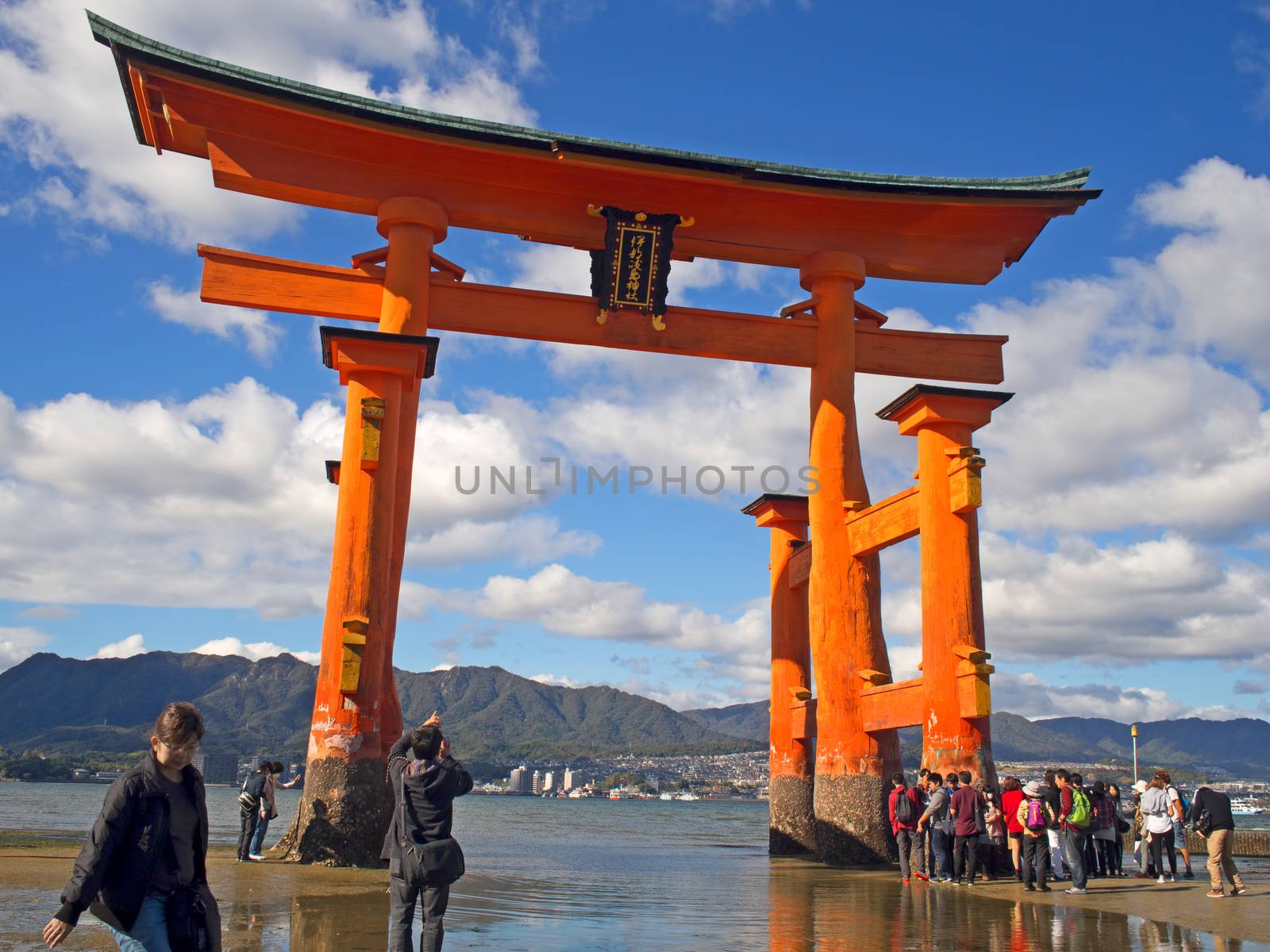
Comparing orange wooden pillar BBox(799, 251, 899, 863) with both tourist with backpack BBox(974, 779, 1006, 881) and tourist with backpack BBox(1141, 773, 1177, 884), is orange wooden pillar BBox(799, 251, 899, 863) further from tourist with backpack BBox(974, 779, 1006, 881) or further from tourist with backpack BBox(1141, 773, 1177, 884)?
tourist with backpack BBox(1141, 773, 1177, 884)

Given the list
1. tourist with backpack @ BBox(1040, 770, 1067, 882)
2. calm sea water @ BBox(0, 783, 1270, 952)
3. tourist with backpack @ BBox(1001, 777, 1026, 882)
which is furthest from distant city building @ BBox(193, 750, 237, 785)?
tourist with backpack @ BBox(1040, 770, 1067, 882)

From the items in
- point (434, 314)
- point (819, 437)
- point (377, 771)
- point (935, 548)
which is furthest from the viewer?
point (819, 437)

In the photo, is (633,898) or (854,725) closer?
(633,898)

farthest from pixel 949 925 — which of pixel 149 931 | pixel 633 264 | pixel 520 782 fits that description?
pixel 520 782

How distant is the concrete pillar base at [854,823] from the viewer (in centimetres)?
1622

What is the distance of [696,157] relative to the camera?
17.0 m

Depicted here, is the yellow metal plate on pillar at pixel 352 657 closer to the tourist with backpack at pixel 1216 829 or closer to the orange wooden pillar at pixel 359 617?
the orange wooden pillar at pixel 359 617

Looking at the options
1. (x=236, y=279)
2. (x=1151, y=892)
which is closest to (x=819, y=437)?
(x=1151, y=892)

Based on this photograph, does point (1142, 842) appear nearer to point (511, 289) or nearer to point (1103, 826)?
point (1103, 826)

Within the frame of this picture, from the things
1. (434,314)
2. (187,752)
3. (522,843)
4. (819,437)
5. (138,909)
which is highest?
(434,314)

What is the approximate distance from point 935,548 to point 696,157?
6.92 meters

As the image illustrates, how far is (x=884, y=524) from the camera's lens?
16.7 meters

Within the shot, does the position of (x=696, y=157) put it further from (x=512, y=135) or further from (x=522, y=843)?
(x=522, y=843)

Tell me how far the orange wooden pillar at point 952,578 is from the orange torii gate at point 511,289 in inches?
11.9
